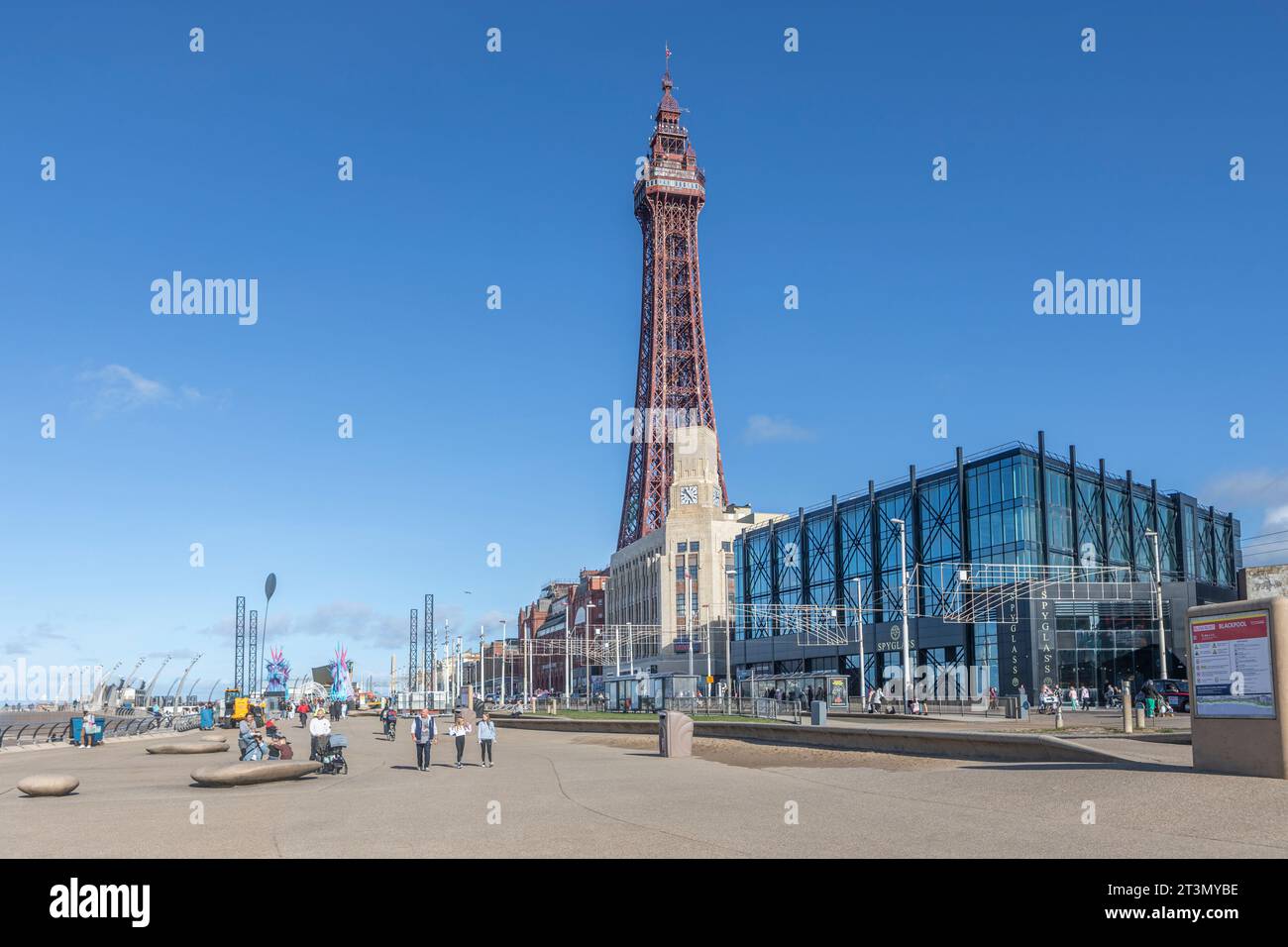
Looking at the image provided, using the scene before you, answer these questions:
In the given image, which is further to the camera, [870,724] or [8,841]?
[870,724]

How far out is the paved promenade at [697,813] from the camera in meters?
12.4

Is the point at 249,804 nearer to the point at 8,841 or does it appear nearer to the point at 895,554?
the point at 8,841

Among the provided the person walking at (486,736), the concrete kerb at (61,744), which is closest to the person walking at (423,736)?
the person walking at (486,736)

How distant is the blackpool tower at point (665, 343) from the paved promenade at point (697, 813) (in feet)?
343

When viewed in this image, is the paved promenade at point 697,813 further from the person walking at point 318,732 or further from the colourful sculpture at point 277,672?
the colourful sculpture at point 277,672

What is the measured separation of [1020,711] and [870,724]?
6.08 m

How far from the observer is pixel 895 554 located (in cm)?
8081

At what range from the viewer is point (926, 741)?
25.6m

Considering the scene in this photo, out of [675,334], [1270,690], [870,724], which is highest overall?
[675,334]

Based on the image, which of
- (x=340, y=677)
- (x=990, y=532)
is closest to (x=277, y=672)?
Result: (x=340, y=677)

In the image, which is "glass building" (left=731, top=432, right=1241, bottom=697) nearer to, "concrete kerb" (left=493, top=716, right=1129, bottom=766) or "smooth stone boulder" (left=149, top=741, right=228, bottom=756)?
"concrete kerb" (left=493, top=716, right=1129, bottom=766)

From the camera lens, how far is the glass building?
62.6m

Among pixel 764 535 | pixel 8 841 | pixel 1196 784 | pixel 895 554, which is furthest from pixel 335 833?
pixel 764 535
